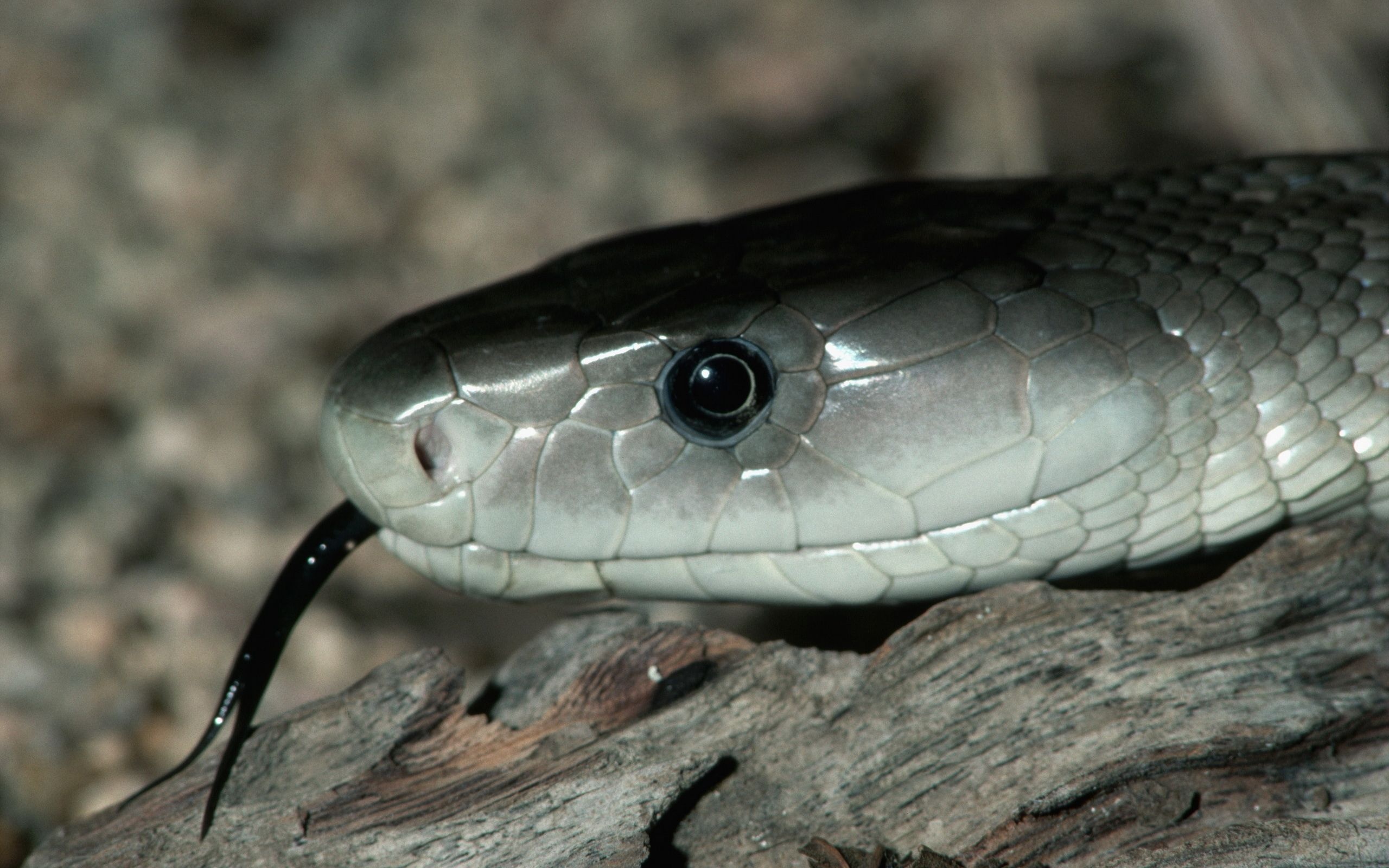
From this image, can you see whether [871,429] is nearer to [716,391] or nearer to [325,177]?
[716,391]

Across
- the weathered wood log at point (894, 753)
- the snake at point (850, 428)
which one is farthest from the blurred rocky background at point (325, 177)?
the weathered wood log at point (894, 753)

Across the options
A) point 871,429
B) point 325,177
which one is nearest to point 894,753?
point 871,429

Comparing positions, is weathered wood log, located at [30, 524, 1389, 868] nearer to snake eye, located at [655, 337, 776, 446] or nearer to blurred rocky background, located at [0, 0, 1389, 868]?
snake eye, located at [655, 337, 776, 446]

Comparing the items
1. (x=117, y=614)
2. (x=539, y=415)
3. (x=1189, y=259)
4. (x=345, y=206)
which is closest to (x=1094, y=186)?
(x=1189, y=259)

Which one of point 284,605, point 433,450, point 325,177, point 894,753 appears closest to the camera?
point 894,753

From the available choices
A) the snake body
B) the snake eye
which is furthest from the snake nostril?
the snake eye

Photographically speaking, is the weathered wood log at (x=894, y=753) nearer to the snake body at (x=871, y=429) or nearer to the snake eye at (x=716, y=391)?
the snake body at (x=871, y=429)
